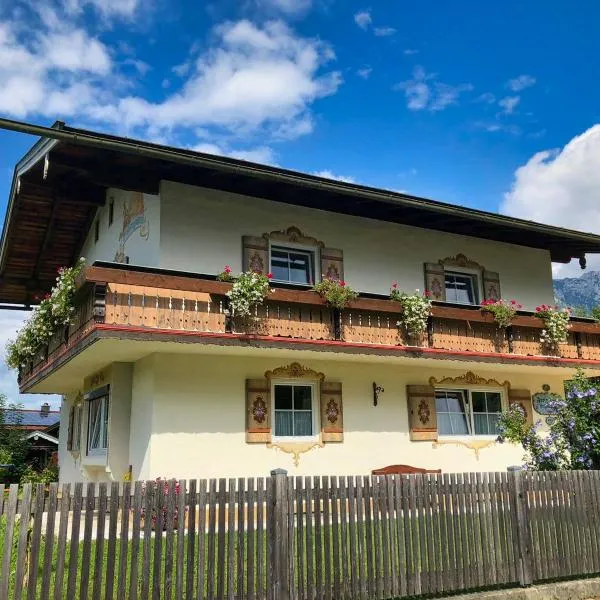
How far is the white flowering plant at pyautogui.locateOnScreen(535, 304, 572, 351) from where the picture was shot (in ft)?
47.0

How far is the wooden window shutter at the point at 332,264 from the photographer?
13.7 m

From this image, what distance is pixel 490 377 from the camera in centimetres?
1508

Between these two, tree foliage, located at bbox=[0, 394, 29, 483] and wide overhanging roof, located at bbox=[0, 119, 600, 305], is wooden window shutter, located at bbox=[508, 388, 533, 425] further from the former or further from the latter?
tree foliage, located at bbox=[0, 394, 29, 483]

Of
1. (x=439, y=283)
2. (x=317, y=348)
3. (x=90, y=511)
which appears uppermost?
(x=439, y=283)

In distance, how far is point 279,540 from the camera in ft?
21.2

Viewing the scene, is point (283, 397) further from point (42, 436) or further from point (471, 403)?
point (42, 436)

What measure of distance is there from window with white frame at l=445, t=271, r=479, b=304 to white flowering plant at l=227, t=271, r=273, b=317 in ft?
20.5

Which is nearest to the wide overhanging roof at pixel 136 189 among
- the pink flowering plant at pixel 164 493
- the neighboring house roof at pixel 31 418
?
the pink flowering plant at pixel 164 493

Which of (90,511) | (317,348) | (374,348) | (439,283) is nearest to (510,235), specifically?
(439,283)

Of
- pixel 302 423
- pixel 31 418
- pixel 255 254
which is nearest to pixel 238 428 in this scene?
pixel 302 423

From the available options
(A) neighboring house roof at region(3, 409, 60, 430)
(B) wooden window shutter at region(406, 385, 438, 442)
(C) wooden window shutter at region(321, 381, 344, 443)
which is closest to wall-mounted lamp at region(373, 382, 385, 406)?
(B) wooden window shutter at region(406, 385, 438, 442)

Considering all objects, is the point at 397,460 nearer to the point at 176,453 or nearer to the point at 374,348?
the point at 374,348

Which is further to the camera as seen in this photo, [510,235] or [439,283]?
[510,235]

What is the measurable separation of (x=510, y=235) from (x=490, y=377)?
3.83 m
